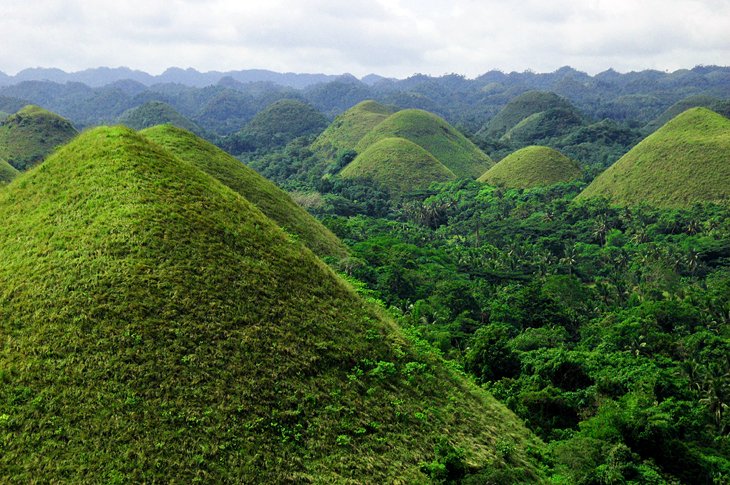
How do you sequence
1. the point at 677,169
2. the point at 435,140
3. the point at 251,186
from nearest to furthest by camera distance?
1. the point at 251,186
2. the point at 677,169
3. the point at 435,140

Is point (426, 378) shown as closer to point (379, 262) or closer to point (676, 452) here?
point (676, 452)

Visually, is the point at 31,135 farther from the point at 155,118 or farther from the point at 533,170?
the point at 533,170

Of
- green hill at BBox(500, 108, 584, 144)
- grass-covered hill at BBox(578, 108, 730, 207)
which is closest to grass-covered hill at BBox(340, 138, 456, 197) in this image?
grass-covered hill at BBox(578, 108, 730, 207)

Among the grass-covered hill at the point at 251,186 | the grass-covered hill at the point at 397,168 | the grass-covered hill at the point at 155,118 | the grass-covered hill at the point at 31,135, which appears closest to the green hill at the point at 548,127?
the grass-covered hill at the point at 397,168

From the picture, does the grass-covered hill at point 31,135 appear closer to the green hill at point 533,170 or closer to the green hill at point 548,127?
the green hill at point 533,170

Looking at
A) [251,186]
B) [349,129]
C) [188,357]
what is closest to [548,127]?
[349,129]
